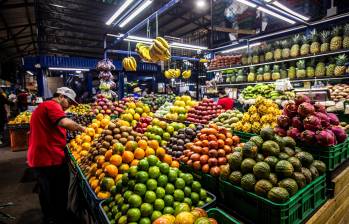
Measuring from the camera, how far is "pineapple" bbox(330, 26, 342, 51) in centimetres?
501

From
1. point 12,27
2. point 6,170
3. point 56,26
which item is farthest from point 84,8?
point 6,170

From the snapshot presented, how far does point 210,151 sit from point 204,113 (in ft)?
6.05

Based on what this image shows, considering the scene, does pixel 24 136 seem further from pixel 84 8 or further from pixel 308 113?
pixel 308 113

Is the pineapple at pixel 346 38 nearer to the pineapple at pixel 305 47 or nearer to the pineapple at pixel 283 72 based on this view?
the pineapple at pixel 305 47

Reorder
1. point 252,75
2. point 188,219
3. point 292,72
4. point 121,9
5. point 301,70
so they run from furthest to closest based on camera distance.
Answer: point 252,75 < point 292,72 < point 301,70 < point 121,9 < point 188,219

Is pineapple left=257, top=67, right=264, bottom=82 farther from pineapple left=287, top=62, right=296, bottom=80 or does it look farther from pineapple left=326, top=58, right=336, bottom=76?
pineapple left=326, top=58, right=336, bottom=76

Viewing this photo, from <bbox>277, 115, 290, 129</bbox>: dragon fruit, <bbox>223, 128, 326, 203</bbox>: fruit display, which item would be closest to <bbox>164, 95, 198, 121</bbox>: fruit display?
<bbox>277, 115, 290, 129</bbox>: dragon fruit

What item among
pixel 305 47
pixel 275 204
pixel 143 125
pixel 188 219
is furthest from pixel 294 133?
pixel 305 47

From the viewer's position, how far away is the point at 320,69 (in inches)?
211

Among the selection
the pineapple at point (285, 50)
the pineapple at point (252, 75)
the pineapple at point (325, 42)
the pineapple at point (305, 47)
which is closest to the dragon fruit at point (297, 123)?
the pineapple at point (325, 42)

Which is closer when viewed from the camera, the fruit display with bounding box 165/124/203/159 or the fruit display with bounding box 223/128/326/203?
the fruit display with bounding box 223/128/326/203

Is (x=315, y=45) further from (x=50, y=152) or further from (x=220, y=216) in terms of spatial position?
(x=50, y=152)

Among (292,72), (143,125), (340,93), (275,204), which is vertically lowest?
(275,204)

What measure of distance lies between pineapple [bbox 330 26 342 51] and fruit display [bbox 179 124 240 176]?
4.39 m
